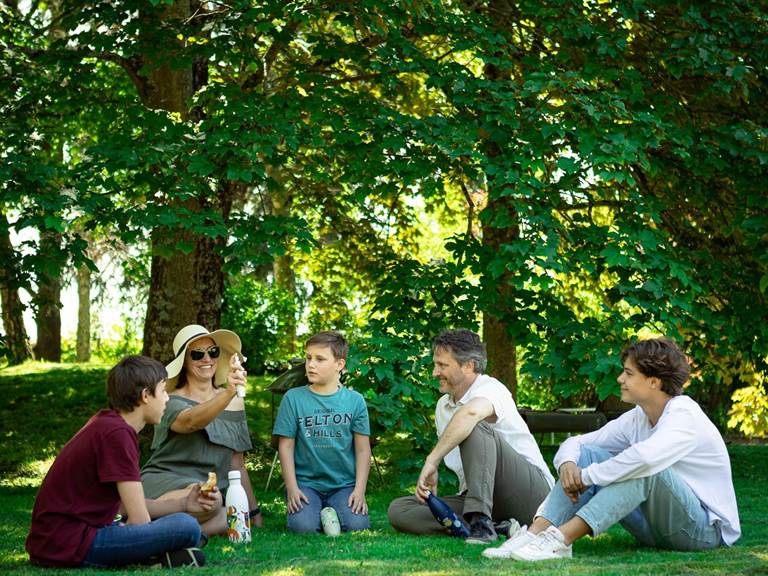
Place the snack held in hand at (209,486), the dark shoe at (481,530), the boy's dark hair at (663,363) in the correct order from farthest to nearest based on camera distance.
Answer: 1. the dark shoe at (481,530)
2. the snack held in hand at (209,486)
3. the boy's dark hair at (663,363)

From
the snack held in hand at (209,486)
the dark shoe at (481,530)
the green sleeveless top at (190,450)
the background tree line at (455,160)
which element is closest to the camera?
the snack held in hand at (209,486)

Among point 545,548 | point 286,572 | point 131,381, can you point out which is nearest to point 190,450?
point 131,381

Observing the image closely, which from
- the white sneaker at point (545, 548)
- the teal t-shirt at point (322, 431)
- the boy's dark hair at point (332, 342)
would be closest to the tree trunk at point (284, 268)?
the boy's dark hair at point (332, 342)

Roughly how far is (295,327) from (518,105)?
10.6 m

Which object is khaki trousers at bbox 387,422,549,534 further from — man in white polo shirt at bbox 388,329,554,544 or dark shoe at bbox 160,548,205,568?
dark shoe at bbox 160,548,205,568

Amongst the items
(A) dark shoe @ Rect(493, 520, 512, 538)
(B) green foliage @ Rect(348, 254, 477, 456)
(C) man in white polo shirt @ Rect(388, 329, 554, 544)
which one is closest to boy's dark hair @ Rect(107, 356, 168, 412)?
(C) man in white polo shirt @ Rect(388, 329, 554, 544)

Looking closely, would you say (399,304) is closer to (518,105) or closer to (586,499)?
(518,105)

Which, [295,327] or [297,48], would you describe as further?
[295,327]

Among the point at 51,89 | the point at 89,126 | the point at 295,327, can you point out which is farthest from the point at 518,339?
the point at 295,327

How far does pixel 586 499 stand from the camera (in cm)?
523

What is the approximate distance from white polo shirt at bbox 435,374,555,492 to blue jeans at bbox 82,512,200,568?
1794 millimetres

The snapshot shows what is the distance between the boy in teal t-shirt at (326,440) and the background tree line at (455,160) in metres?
0.91

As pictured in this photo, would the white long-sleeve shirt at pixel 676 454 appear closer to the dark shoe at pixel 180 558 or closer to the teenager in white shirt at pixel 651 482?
the teenager in white shirt at pixel 651 482

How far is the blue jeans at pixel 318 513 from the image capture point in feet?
21.9
